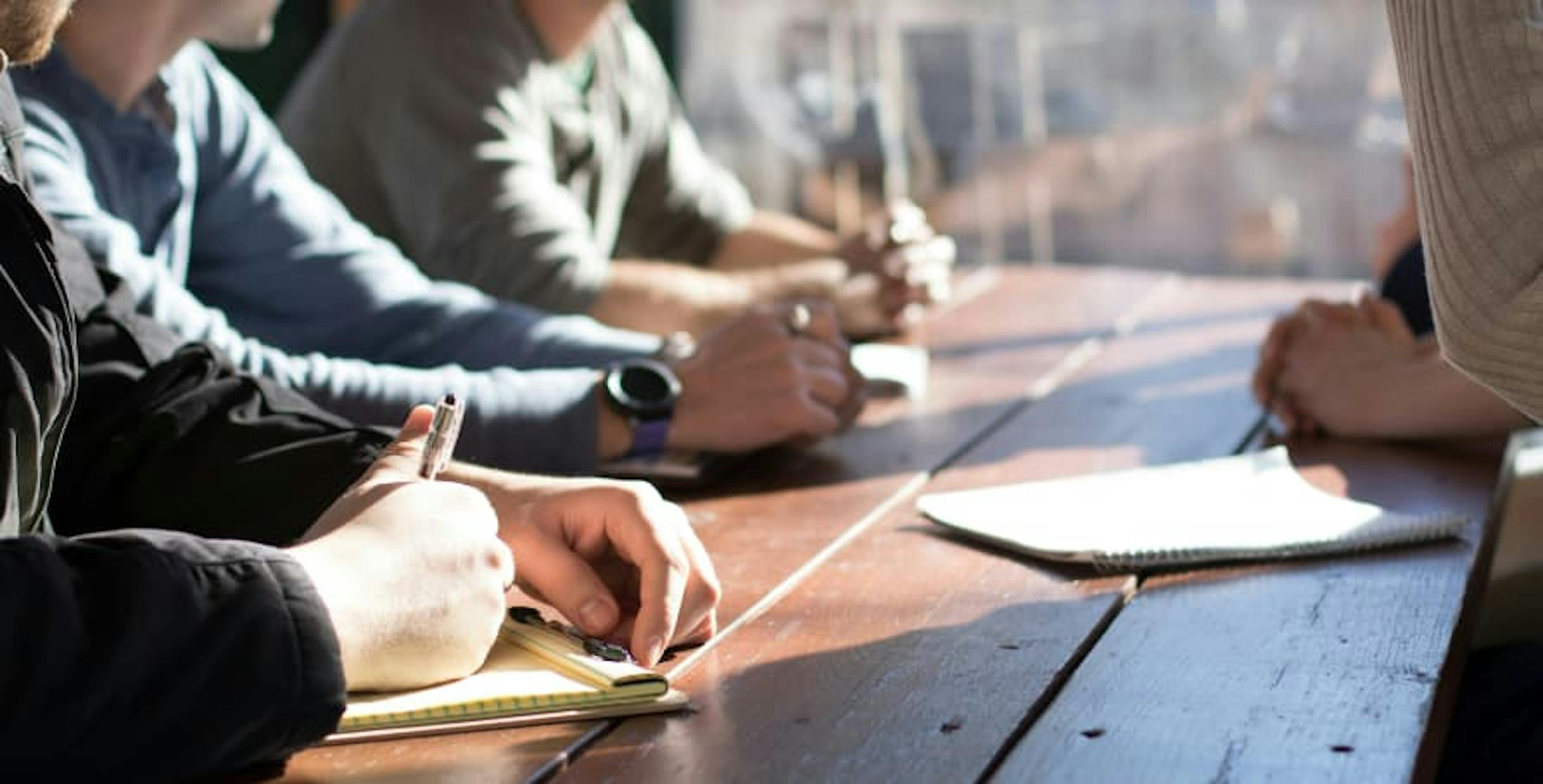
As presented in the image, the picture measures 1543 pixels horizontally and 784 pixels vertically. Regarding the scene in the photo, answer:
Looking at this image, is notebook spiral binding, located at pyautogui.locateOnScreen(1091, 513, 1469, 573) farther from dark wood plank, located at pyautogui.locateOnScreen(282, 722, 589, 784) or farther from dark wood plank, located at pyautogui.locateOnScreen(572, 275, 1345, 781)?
dark wood plank, located at pyautogui.locateOnScreen(282, 722, 589, 784)

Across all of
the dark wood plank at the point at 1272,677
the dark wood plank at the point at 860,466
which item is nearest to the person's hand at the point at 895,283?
the dark wood plank at the point at 860,466

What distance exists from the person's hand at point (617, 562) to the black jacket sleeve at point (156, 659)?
24cm

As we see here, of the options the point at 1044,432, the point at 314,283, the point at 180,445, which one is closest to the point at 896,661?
the point at 180,445

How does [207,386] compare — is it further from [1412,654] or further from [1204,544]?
[1412,654]

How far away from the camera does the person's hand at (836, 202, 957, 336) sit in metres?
2.45

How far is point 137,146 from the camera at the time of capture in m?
1.77

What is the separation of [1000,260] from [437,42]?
4.56 metres

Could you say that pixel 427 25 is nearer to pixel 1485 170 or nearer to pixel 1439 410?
pixel 1439 410

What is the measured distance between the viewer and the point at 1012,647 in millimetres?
1149

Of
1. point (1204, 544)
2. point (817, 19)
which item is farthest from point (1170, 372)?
point (817, 19)

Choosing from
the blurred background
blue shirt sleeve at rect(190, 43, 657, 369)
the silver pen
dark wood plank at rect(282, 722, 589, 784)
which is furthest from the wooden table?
the blurred background

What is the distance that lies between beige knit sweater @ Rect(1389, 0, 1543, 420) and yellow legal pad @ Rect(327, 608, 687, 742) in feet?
1.53

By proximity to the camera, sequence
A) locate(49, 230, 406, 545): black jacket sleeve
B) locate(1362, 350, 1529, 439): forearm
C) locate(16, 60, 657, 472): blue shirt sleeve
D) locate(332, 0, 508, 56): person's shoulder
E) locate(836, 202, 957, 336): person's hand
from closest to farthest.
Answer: locate(49, 230, 406, 545): black jacket sleeve < locate(16, 60, 657, 472): blue shirt sleeve < locate(1362, 350, 1529, 439): forearm < locate(836, 202, 957, 336): person's hand < locate(332, 0, 508, 56): person's shoulder

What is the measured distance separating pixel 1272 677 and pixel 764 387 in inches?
28.5
